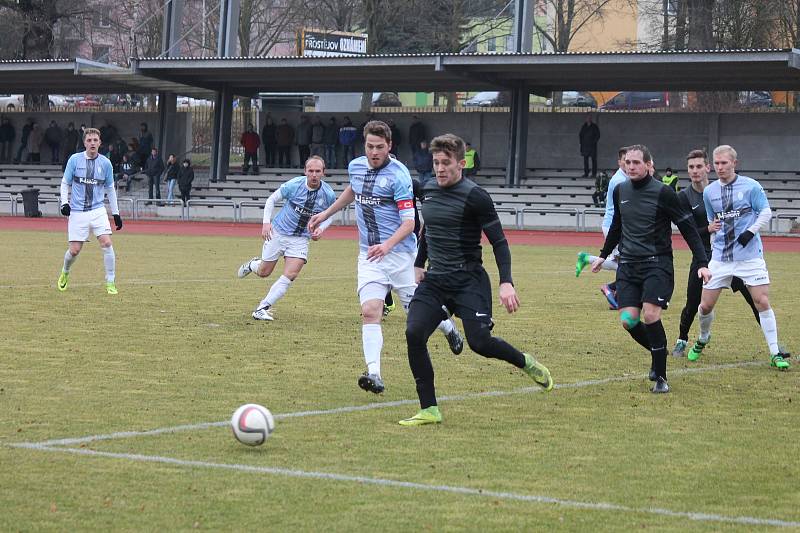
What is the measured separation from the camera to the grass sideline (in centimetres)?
579

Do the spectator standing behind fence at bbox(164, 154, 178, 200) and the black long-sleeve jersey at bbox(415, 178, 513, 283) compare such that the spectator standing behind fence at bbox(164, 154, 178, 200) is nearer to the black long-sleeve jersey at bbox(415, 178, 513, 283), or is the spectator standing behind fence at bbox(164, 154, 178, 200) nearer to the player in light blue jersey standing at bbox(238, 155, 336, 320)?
the player in light blue jersey standing at bbox(238, 155, 336, 320)

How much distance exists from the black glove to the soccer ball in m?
5.09

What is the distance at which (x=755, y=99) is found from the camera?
4947cm

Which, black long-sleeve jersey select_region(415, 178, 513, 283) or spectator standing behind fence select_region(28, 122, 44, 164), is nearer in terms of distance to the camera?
black long-sleeve jersey select_region(415, 178, 513, 283)

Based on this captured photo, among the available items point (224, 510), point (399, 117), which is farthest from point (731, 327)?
point (399, 117)

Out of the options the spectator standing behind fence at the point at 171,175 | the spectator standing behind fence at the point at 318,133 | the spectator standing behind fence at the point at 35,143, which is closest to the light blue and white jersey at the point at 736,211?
the spectator standing behind fence at the point at 171,175

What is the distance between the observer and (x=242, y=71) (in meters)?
40.2

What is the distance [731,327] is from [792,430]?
609cm

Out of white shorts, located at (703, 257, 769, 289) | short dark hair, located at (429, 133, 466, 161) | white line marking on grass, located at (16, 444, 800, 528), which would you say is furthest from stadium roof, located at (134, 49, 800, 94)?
white line marking on grass, located at (16, 444, 800, 528)

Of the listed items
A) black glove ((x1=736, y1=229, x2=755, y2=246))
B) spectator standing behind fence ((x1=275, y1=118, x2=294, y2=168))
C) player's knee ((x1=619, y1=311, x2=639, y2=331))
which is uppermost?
spectator standing behind fence ((x1=275, y1=118, x2=294, y2=168))

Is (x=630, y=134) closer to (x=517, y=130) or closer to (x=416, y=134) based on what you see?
(x=517, y=130)

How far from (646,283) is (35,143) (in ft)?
140

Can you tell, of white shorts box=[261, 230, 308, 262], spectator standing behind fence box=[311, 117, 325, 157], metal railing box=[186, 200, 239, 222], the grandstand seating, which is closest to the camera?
white shorts box=[261, 230, 308, 262]

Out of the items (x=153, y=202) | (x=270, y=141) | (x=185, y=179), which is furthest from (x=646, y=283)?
(x=270, y=141)
